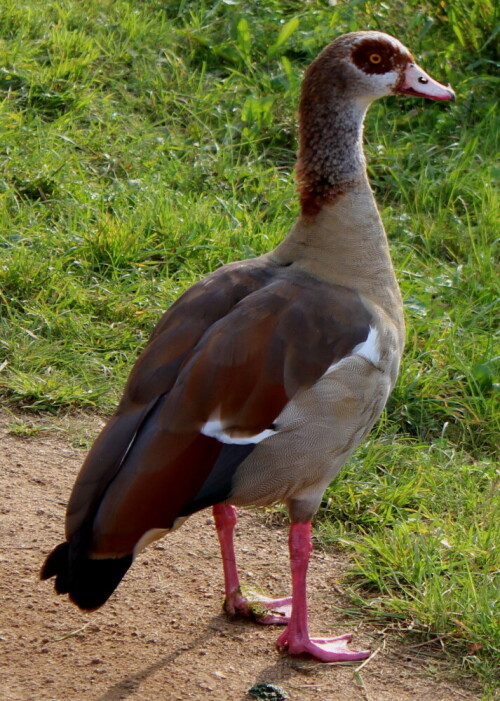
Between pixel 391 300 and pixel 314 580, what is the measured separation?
99cm

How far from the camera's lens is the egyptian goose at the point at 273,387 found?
304cm

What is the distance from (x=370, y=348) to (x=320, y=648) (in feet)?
2.99

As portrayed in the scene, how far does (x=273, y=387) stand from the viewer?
10.5 ft

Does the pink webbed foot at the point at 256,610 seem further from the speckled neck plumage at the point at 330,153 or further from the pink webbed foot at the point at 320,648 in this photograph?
the speckled neck plumage at the point at 330,153

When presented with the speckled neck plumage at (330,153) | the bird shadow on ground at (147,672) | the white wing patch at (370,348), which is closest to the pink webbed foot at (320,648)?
the bird shadow on ground at (147,672)

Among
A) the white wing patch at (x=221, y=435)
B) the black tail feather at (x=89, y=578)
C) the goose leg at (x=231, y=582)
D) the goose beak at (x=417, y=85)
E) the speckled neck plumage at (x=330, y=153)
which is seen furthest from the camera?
the goose beak at (x=417, y=85)

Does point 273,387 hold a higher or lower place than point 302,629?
higher

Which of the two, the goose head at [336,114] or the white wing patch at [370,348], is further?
the goose head at [336,114]

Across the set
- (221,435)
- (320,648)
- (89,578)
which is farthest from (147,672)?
(221,435)

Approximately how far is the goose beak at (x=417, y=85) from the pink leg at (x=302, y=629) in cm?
160

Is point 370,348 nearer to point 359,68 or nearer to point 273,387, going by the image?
point 273,387

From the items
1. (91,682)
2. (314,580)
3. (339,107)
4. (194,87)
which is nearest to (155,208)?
(194,87)

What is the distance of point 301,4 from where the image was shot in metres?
6.85

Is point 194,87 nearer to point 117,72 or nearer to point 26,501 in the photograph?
point 117,72
